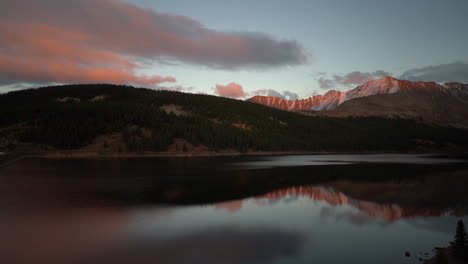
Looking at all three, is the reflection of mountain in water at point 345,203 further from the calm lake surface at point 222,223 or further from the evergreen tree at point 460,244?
the evergreen tree at point 460,244

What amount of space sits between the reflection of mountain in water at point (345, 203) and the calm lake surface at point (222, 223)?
94 millimetres

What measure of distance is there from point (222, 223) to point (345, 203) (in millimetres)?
14411

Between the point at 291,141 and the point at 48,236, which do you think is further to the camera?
the point at 291,141

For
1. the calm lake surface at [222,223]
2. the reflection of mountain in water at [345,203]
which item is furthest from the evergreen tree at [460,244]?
the reflection of mountain in water at [345,203]

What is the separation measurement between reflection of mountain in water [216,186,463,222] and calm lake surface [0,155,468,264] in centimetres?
9

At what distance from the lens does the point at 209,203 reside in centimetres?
3116

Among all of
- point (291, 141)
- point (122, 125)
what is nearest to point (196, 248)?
point (122, 125)

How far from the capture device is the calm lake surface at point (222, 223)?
17.3 metres

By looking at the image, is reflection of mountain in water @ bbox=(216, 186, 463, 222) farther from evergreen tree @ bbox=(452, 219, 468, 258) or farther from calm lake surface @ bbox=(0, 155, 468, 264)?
evergreen tree @ bbox=(452, 219, 468, 258)

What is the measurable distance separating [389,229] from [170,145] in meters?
135

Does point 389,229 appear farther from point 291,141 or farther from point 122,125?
point 291,141

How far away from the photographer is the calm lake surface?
1730 centimetres

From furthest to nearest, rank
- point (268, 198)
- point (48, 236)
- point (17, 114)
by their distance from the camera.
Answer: point (17, 114), point (268, 198), point (48, 236)

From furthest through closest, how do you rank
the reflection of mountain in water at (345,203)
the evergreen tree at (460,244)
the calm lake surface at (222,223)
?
the reflection of mountain in water at (345,203) → the calm lake surface at (222,223) → the evergreen tree at (460,244)
